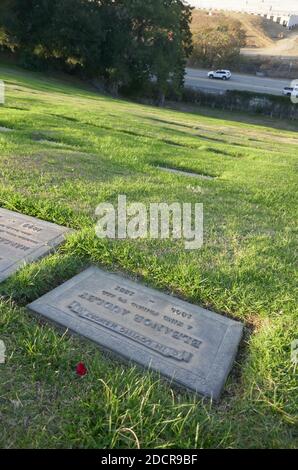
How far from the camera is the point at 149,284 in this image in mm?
3010

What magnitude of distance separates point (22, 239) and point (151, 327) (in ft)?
4.42

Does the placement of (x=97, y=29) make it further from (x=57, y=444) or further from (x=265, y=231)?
(x=57, y=444)

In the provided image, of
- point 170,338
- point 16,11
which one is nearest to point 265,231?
point 170,338

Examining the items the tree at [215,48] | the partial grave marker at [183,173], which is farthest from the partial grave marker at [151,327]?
the tree at [215,48]

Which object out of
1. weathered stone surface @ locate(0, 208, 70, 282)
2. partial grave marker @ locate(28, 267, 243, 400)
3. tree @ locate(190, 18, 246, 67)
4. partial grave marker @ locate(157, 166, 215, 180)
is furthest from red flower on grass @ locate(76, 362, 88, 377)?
tree @ locate(190, 18, 246, 67)

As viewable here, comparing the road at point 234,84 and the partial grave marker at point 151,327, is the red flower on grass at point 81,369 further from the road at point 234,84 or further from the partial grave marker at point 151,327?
the road at point 234,84

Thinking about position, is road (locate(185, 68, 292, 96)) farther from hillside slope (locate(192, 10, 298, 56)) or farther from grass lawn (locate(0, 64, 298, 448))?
grass lawn (locate(0, 64, 298, 448))

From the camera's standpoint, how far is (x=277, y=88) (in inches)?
1647

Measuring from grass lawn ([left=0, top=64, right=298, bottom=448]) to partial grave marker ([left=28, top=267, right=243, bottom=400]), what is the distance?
3.2 inches

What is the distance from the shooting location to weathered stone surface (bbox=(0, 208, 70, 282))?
3.02 meters

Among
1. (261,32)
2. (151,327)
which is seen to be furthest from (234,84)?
(261,32)

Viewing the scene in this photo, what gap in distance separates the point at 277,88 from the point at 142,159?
40.0 meters

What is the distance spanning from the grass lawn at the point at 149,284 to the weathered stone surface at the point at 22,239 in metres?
0.13

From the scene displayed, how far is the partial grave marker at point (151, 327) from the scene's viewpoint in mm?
2287
